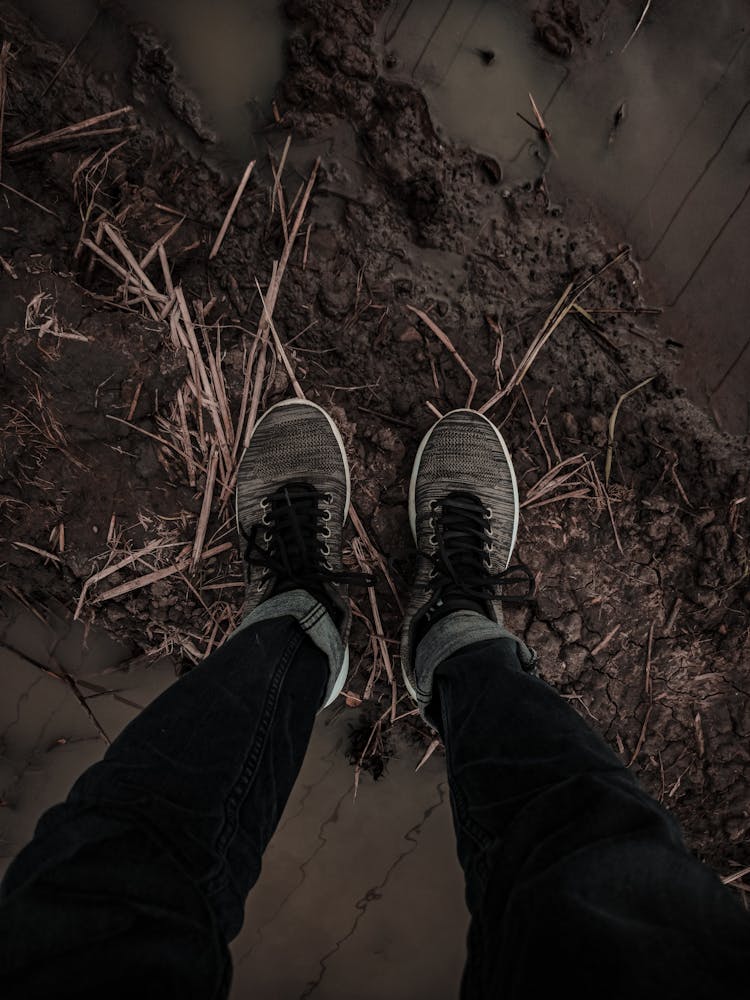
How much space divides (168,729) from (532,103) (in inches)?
80.1

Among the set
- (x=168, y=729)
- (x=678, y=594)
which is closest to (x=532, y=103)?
(x=678, y=594)

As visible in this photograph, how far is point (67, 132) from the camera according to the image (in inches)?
68.0

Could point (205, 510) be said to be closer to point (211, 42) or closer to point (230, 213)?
point (230, 213)

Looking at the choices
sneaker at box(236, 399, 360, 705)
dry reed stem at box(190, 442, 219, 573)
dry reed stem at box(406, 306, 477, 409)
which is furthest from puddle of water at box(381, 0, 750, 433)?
dry reed stem at box(190, 442, 219, 573)

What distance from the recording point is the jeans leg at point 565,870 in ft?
2.70

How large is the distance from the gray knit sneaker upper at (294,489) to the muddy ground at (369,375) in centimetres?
8

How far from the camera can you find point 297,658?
1481 millimetres

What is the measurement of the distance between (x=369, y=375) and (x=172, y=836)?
4.30ft

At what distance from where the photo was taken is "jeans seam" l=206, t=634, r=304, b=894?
1.12 meters

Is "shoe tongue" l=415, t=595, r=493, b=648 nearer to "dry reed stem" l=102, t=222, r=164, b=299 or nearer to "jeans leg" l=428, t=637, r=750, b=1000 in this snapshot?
"jeans leg" l=428, t=637, r=750, b=1000

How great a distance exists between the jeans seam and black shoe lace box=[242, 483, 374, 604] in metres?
0.27

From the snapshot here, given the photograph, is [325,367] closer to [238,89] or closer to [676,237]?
[238,89]

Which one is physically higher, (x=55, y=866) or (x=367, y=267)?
(x=367, y=267)

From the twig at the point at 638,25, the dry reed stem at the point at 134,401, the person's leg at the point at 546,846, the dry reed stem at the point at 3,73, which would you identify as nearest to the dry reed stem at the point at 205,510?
the dry reed stem at the point at 134,401
